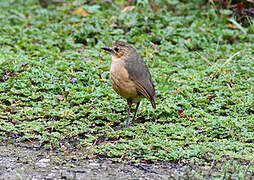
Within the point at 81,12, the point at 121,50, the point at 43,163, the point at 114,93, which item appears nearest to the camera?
the point at 43,163

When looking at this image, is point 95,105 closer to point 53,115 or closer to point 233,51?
point 53,115

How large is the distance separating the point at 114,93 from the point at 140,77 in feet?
3.29

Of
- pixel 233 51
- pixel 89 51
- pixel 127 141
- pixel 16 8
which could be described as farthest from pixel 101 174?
pixel 16 8

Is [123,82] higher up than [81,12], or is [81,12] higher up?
[81,12]

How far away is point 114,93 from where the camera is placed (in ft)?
22.4

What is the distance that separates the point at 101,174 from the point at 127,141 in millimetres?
949

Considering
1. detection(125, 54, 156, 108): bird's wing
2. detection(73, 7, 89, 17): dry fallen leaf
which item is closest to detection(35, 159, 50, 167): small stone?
detection(125, 54, 156, 108): bird's wing

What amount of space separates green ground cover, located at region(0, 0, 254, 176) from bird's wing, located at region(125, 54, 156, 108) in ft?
1.46

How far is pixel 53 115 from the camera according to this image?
6023 mm

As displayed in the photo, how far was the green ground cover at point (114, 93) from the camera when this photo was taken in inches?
215

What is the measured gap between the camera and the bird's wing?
5.86 metres

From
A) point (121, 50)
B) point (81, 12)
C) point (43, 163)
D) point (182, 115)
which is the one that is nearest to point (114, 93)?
point (121, 50)

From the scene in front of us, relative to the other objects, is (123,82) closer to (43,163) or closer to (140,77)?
(140,77)

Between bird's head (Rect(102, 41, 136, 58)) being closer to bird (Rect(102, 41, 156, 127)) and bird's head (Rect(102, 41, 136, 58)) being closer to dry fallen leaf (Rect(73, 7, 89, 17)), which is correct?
bird (Rect(102, 41, 156, 127))
